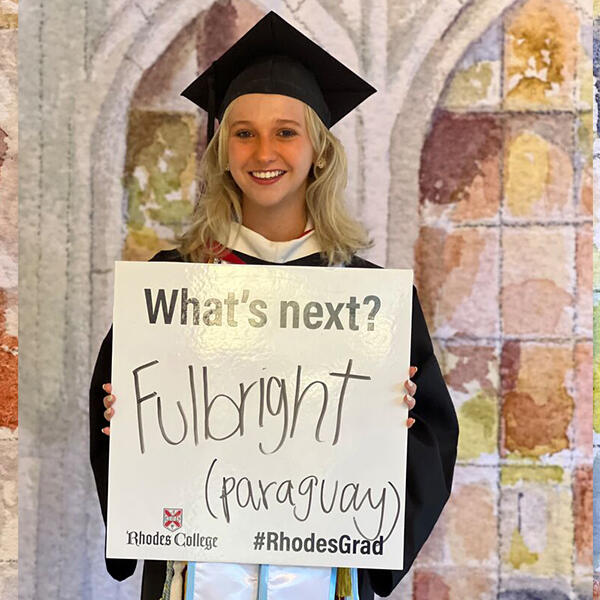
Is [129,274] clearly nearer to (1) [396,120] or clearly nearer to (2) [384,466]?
(2) [384,466]

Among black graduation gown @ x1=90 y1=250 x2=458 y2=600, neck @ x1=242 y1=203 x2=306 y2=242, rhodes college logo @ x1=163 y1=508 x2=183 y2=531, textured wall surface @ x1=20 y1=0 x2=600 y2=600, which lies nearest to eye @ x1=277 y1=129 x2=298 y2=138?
neck @ x1=242 y1=203 x2=306 y2=242

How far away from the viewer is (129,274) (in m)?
1.23

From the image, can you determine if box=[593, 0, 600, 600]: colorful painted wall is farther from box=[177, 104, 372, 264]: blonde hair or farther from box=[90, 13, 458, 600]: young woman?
box=[177, 104, 372, 264]: blonde hair

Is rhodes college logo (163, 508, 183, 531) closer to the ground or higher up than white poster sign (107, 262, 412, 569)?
closer to the ground

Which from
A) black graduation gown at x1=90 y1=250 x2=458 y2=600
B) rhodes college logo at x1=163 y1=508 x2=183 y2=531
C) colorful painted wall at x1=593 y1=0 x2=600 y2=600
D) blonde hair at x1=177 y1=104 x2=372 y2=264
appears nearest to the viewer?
rhodes college logo at x1=163 y1=508 x2=183 y2=531

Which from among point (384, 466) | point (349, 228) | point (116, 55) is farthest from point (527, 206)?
point (116, 55)

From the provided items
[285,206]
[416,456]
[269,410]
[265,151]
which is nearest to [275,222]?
[285,206]

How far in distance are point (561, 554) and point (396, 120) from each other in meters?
1.23

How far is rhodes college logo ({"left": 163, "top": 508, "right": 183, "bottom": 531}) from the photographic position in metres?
1.23

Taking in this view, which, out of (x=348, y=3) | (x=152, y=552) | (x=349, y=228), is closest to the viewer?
(x=152, y=552)

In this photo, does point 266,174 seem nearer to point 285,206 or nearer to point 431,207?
point 285,206

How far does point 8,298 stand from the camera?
5.96 ft

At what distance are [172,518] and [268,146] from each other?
2.43 ft

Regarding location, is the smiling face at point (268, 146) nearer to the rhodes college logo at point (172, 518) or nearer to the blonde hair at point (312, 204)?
the blonde hair at point (312, 204)
